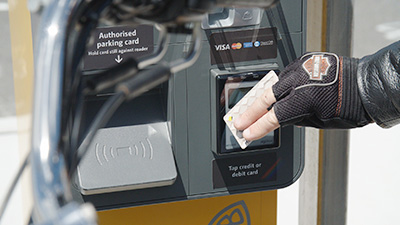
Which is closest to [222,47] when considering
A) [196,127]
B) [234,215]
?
→ [196,127]

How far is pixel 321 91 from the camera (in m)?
1.66

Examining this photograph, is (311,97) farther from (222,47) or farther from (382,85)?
(222,47)

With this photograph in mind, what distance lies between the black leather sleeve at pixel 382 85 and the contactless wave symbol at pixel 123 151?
66cm

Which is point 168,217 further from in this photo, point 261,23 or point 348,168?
point 348,168

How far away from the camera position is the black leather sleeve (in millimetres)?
1619

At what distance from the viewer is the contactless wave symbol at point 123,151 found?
1726 millimetres

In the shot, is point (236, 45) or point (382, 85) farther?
point (236, 45)

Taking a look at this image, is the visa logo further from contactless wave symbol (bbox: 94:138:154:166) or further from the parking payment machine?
contactless wave symbol (bbox: 94:138:154:166)

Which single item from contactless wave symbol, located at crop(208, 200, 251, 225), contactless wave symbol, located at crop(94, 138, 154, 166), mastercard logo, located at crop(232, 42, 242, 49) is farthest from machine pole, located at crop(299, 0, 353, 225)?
contactless wave symbol, located at crop(94, 138, 154, 166)

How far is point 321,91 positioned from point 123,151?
0.62 meters

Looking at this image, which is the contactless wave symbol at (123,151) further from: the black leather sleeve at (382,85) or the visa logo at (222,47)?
the black leather sleeve at (382,85)

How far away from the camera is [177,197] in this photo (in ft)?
6.01

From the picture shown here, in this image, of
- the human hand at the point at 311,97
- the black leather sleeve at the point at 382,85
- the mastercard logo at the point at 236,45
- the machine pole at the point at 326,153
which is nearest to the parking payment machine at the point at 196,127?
the mastercard logo at the point at 236,45

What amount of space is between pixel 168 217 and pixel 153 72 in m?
1.33
